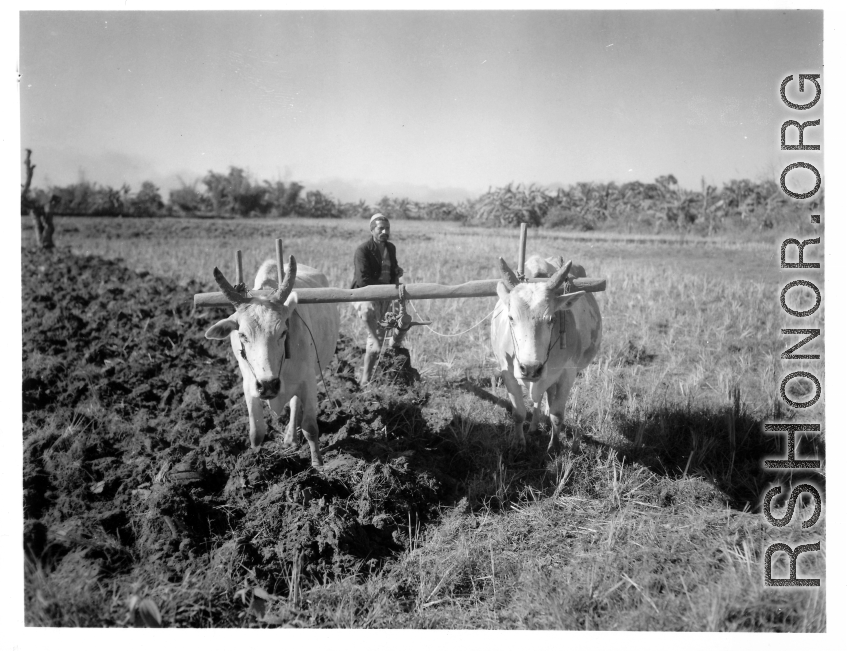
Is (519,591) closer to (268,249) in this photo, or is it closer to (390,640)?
(390,640)

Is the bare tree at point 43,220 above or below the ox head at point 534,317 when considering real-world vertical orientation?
above

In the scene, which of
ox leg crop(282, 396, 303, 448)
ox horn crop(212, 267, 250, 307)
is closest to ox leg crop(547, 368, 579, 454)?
ox leg crop(282, 396, 303, 448)

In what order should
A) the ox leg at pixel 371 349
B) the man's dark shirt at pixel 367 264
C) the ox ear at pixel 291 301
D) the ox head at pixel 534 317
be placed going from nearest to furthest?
the ox head at pixel 534 317, the ox ear at pixel 291 301, the man's dark shirt at pixel 367 264, the ox leg at pixel 371 349

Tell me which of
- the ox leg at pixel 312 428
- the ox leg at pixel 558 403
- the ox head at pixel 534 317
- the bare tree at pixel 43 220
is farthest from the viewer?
the bare tree at pixel 43 220

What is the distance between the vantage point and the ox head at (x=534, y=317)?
13.3 feet

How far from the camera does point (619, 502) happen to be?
4324mm

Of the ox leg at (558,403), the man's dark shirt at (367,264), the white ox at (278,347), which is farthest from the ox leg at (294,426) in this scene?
the ox leg at (558,403)

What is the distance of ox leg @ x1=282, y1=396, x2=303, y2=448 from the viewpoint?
15.8 ft

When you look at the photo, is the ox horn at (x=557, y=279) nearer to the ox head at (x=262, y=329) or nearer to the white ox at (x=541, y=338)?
the white ox at (x=541, y=338)

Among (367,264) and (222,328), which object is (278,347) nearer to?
(222,328)

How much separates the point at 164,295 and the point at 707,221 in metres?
16.6

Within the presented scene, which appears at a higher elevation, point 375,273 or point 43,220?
point 43,220

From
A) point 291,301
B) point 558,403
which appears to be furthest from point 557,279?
point 291,301

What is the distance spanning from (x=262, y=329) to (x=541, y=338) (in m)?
1.88
